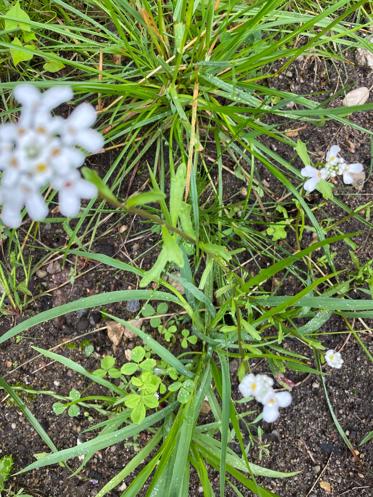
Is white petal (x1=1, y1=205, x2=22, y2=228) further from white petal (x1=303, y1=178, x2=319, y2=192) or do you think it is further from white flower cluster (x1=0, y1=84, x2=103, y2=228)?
white petal (x1=303, y1=178, x2=319, y2=192)

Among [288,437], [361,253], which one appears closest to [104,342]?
[288,437]

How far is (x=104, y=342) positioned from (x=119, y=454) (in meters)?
0.34

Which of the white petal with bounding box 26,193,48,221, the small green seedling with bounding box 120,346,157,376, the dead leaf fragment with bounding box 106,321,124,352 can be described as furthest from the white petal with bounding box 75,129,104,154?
A: the dead leaf fragment with bounding box 106,321,124,352

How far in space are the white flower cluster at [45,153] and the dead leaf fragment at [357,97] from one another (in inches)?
50.7

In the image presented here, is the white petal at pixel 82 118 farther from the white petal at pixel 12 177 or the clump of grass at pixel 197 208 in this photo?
the clump of grass at pixel 197 208

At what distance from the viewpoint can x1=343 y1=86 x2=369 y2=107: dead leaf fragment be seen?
1760mm

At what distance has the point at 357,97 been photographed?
69.4 inches

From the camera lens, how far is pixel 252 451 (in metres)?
1.57

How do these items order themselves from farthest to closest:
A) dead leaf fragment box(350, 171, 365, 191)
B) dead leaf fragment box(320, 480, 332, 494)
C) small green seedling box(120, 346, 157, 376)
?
dead leaf fragment box(350, 171, 365, 191), dead leaf fragment box(320, 480, 332, 494), small green seedling box(120, 346, 157, 376)

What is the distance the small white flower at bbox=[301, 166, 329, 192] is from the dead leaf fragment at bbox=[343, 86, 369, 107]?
525 mm

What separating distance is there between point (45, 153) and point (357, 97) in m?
1.38

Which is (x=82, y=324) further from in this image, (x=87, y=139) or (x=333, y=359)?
(x=87, y=139)

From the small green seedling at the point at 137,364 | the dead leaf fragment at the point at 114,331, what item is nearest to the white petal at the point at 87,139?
the small green seedling at the point at 137,364

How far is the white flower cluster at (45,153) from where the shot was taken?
2.32ft
